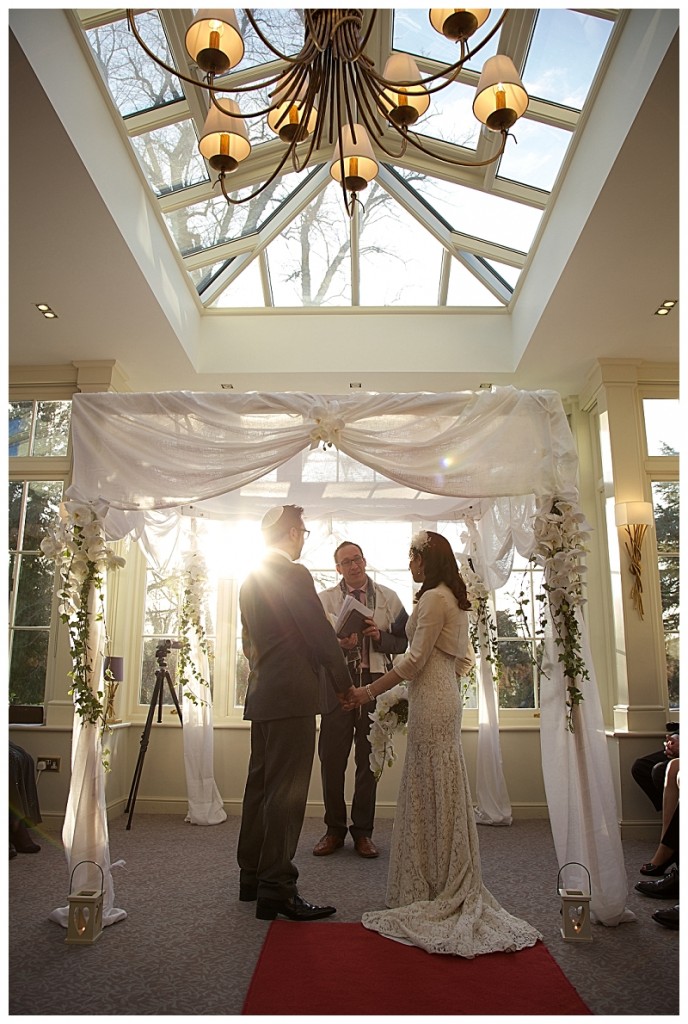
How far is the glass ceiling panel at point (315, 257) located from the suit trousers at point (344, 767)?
10.5ft

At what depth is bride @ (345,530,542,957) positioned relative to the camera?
3.16 metres

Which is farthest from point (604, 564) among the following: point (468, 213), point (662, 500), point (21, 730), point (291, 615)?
point (21, 730)

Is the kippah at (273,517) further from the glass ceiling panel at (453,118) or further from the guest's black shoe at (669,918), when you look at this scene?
the glass ceiling panel at (453,118)

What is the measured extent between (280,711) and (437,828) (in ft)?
2.80

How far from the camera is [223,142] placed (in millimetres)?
2973

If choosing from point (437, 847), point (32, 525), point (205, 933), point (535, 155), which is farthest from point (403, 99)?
point (32, 525)

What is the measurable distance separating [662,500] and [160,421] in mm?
4014

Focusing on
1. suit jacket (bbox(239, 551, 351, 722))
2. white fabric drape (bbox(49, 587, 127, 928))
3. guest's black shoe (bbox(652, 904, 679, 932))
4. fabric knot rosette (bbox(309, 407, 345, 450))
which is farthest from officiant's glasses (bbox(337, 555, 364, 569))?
guest's black shoe (bbox(652, 904, 679, 932))

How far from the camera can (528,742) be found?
623 cm

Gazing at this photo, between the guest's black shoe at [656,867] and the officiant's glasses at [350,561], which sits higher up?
the officiant's glasses at [350,561]

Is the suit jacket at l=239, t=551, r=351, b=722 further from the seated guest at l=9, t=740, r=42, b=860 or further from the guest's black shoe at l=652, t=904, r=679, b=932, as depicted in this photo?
the seated guest at l=9, t=740, r=42, b=860

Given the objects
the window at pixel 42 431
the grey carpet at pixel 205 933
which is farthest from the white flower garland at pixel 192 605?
the window at pixel 42 431

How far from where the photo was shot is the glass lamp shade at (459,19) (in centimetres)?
254

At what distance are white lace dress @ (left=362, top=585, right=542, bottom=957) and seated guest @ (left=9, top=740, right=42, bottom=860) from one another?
2599 mm
